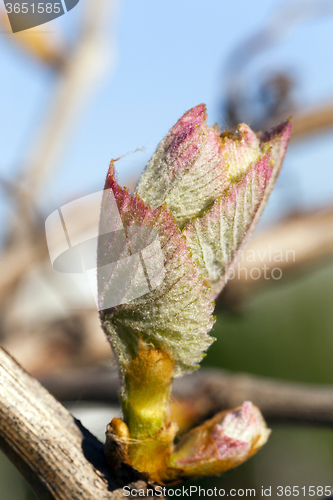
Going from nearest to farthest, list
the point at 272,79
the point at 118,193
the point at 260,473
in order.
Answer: the point at 118,193, the point at 272,79, the point at 260,473

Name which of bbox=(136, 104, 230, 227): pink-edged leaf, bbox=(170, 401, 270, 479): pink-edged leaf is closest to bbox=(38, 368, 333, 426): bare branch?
bbox=(170, 401, 270, 479): pink-edged leaf

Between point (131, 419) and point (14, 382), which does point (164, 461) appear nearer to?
point (131, 419)

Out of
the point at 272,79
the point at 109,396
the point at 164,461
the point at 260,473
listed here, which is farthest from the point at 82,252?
the point at 260,473

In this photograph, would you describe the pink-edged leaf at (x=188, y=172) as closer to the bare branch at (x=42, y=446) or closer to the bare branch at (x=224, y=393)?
the bare branch at (x=42, y=446)

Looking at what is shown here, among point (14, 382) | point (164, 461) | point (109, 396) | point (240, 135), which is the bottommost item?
point (109, 396)

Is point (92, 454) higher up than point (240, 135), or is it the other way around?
point (240, 135)

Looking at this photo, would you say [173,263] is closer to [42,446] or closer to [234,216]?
[234,216]

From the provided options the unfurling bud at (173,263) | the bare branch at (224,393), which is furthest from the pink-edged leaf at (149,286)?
the bare branch at (224,393)
